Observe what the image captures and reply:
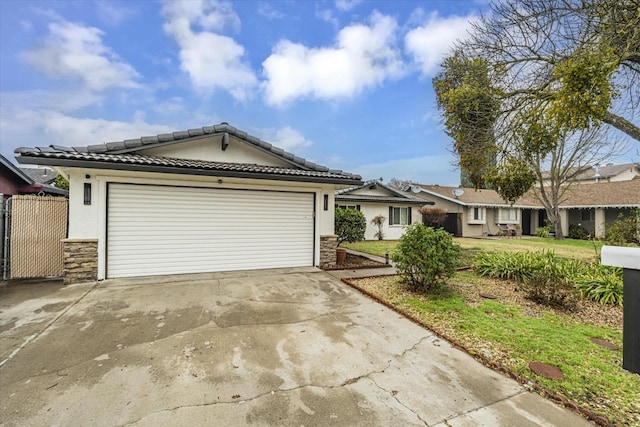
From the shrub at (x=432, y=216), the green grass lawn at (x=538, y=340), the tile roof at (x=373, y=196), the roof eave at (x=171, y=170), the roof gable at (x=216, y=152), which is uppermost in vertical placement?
the roof gable at (x=216, y=152)

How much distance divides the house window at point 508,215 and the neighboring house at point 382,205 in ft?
28.8

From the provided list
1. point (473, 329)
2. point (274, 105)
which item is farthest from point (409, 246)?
point (274, 105)

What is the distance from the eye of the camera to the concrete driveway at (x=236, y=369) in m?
2.49

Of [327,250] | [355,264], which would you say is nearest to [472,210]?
[355,264]

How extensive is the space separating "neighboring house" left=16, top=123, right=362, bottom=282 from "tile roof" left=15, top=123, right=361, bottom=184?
0.02m

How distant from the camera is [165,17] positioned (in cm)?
870

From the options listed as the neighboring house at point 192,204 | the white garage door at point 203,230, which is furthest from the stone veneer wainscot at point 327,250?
the white garage door at point 203,230

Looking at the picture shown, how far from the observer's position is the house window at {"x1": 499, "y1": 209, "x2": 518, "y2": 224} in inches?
927

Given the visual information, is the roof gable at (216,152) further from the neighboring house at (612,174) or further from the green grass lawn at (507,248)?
the neighboring house at (612,174)

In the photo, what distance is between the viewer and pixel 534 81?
760 cm

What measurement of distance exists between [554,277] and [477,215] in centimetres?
1795

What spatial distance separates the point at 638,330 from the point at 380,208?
1755 cm

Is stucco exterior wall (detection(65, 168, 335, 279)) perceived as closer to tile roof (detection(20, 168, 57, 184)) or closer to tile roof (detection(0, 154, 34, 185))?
tile roof (detection(0, 154, 34, 185))

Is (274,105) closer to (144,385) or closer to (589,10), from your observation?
(589,10)
